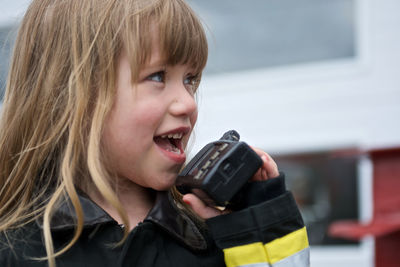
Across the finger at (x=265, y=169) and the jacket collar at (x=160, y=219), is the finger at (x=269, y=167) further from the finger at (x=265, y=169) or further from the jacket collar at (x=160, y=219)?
the jacket collar at (x=160, y=219)

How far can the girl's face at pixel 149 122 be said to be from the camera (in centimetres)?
131

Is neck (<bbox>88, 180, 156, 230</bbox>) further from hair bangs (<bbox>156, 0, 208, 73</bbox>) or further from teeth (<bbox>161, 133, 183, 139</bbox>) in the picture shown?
hair bangs (<bbox>156, 0, 208, 73</bbox>)

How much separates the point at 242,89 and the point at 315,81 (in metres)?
0.87

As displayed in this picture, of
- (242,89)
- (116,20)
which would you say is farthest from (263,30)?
(116,20)

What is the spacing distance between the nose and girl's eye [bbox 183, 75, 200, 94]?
0.20ft

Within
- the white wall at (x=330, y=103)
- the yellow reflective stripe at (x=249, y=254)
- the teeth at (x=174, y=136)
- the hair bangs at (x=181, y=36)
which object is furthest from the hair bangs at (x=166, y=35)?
the white wall at (x=330, y=103)

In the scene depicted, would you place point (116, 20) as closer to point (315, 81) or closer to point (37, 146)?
point (37, 146)

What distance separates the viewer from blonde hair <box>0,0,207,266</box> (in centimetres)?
132

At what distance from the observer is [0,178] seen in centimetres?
142

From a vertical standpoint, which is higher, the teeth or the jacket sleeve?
the teeth

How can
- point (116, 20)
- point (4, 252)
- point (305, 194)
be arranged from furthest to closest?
point (305, 194), point (116, 20), point (4, 252)

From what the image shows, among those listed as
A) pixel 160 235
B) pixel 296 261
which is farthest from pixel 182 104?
pixel 296 261

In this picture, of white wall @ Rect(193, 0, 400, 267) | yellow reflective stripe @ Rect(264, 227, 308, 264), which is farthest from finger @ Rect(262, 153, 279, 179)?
white wall @ Rect(193, 0, 400, 267)

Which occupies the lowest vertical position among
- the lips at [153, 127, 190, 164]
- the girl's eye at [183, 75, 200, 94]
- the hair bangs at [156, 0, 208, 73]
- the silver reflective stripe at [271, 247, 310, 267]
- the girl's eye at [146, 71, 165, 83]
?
the silver reflective stripe at [271, 247, 310, 267]
